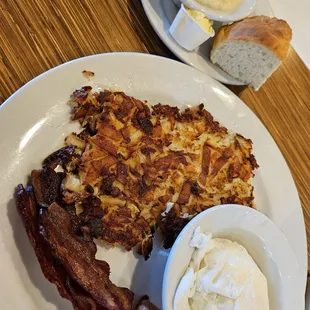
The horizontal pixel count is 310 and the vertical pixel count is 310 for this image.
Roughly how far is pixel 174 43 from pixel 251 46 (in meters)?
0.32

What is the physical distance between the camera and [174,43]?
82.2 inches

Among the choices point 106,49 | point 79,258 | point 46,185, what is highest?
point 106,49

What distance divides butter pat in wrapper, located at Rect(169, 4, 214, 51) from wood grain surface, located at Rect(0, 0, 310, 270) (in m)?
0.12

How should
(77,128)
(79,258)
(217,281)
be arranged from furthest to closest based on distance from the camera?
(77,128) < (217,281) < (79,258)

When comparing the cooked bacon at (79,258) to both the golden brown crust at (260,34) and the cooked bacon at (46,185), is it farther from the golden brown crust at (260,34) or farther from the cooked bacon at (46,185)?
the golden brown crust at (260,34)

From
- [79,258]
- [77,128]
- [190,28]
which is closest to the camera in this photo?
[79,258]

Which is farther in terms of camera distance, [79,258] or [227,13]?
[227,13]

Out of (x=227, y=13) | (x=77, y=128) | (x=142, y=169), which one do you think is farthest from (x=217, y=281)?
(x=227, y=13)

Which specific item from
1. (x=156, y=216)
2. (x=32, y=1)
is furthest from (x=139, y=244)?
(x=32, y=1)

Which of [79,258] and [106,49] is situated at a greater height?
[106,49]

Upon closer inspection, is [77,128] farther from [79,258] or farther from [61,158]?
[79,258]

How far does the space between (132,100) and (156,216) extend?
43 centimetres

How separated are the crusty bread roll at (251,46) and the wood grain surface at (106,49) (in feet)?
0.51

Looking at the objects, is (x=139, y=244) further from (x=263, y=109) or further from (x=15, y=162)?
(x=263, y=109)
